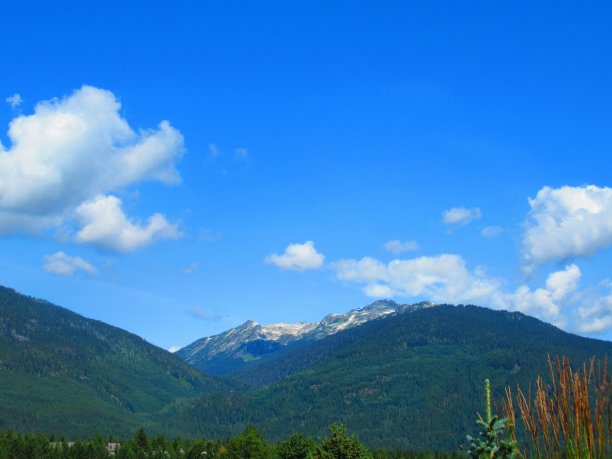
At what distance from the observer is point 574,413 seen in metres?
14.5

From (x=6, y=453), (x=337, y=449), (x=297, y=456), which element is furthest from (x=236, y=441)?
(x=337, y=449)

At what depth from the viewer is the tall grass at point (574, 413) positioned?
14.2m

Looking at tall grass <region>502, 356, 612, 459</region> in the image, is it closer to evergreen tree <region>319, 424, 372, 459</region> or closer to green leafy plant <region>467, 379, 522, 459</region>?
green leafy plant <region>467, 379, 522, 459</region>

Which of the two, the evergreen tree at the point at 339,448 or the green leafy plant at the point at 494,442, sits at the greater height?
the green leafy plant at the point at 494,442

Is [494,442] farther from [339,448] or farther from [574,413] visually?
[339,448]

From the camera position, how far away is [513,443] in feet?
54.4

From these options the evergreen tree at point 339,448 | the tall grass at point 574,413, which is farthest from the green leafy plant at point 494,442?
the evergreen tree at point 339,448

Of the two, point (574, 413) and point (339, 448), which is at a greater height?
point (574, 413)

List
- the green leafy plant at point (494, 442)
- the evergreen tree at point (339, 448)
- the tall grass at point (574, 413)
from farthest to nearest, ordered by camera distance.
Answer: the evergreen tree at point (339, 448)
the green leafy plant at point (494, 442)
the tall grass at point (574, 413)

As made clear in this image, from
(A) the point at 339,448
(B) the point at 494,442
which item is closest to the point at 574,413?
(B) the point at 494,442

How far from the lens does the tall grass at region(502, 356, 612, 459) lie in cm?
1424

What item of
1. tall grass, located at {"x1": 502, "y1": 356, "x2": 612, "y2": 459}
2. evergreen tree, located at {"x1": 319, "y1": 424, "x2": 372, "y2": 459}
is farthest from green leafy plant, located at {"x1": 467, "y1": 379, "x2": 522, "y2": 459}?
evergreen tree, located at {"x1": 319, "y1": 424, "x2": 372, "y2": 459}

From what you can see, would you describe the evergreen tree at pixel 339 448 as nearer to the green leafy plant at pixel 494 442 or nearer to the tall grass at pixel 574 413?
the green leafy plant at pixel 494 442

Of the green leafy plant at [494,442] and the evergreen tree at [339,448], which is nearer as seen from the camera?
the green leafy plant at [494,442]
